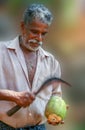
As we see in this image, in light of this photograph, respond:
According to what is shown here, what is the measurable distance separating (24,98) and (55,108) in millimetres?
207

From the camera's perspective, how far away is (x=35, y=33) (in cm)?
235

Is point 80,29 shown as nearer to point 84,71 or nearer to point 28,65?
point 84,71

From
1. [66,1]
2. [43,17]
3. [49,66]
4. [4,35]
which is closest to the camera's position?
[43,17]

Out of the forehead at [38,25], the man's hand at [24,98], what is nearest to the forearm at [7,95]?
the man's hand at [24,98]

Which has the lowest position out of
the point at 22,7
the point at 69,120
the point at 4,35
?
the point at 69,120

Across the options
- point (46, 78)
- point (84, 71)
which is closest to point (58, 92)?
point (46, 78)

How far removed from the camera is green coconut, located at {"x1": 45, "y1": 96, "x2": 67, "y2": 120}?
7.61ft

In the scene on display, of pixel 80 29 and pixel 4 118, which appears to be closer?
pixel 4 118

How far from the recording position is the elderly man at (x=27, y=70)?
236 cm

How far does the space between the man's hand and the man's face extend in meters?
0.31

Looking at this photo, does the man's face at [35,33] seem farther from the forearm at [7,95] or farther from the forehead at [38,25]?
the forearm at [7,95]

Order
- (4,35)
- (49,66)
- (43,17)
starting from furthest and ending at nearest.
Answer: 1. (4,35)
2. (49,66)
3. (43,17)

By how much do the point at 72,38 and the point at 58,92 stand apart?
628 mm

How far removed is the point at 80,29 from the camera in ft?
10.0
